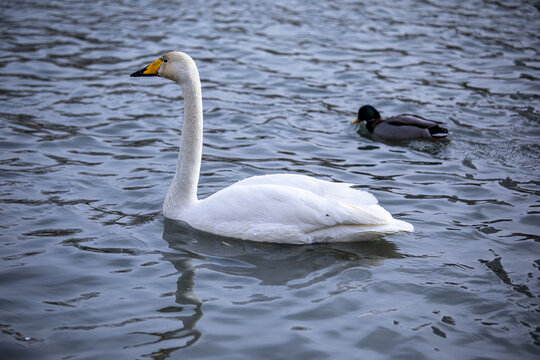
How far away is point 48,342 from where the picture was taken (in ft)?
15.0

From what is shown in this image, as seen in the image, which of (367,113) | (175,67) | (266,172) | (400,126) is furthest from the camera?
(367,113)

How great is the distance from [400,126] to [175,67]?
13.8 ft

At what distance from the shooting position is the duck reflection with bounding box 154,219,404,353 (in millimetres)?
5523

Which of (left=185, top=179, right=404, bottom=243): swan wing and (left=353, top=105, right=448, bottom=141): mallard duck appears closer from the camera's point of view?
(left=185, top=179, right=404, bottom=243): swan wing

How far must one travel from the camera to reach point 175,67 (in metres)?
6.59

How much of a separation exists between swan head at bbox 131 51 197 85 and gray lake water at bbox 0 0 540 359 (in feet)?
4.88

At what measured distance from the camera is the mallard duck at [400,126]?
932 cm

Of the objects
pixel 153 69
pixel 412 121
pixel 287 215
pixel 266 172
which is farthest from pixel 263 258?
pixel 412 121

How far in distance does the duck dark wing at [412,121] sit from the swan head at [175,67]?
4.03m

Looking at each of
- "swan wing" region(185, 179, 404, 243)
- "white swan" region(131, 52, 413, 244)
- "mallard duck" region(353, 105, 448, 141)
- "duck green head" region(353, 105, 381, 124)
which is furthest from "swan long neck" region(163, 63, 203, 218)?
"duck green head" region(353, 105, 381, 124)

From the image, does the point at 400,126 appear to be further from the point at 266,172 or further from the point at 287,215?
the point at 287,215

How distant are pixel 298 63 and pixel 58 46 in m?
4.88

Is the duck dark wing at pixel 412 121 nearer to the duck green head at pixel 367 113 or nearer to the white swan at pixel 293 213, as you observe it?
the duck green head at pixel 367 113

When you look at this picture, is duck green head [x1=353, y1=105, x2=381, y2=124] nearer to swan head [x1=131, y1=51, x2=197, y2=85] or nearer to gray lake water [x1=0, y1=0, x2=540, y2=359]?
gray lake water [x1=0, y1=0, x2=540, y2=359]
